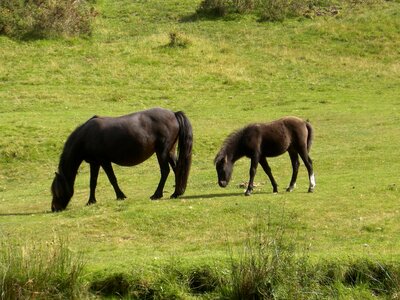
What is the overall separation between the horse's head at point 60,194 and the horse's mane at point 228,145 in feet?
11.6

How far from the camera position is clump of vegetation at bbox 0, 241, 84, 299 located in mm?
12633

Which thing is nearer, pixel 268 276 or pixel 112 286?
pixel 268 276

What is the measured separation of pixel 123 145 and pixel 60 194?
1781 mm

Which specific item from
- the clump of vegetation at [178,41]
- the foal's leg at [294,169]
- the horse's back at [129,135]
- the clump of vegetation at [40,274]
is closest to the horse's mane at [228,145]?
the horse's back at [129,135]

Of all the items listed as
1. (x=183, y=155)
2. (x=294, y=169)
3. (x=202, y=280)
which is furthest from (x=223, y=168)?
(x=202, y=280)

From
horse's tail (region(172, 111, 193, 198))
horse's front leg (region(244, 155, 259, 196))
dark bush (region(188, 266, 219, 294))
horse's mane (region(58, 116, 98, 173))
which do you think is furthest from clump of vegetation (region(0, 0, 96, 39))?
dark bush (region(188, 266, 219, 294))

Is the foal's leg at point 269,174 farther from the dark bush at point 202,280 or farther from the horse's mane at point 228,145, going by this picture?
the dark bush at point 202,280

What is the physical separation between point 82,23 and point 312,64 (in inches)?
467

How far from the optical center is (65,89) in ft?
117

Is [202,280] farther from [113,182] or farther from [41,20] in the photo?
[41,20]

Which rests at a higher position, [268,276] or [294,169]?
[268,276]

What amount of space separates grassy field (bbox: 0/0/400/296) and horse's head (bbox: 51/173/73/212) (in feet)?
1.77

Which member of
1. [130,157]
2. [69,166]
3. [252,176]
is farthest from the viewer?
[252,176]

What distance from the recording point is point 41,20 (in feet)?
140
